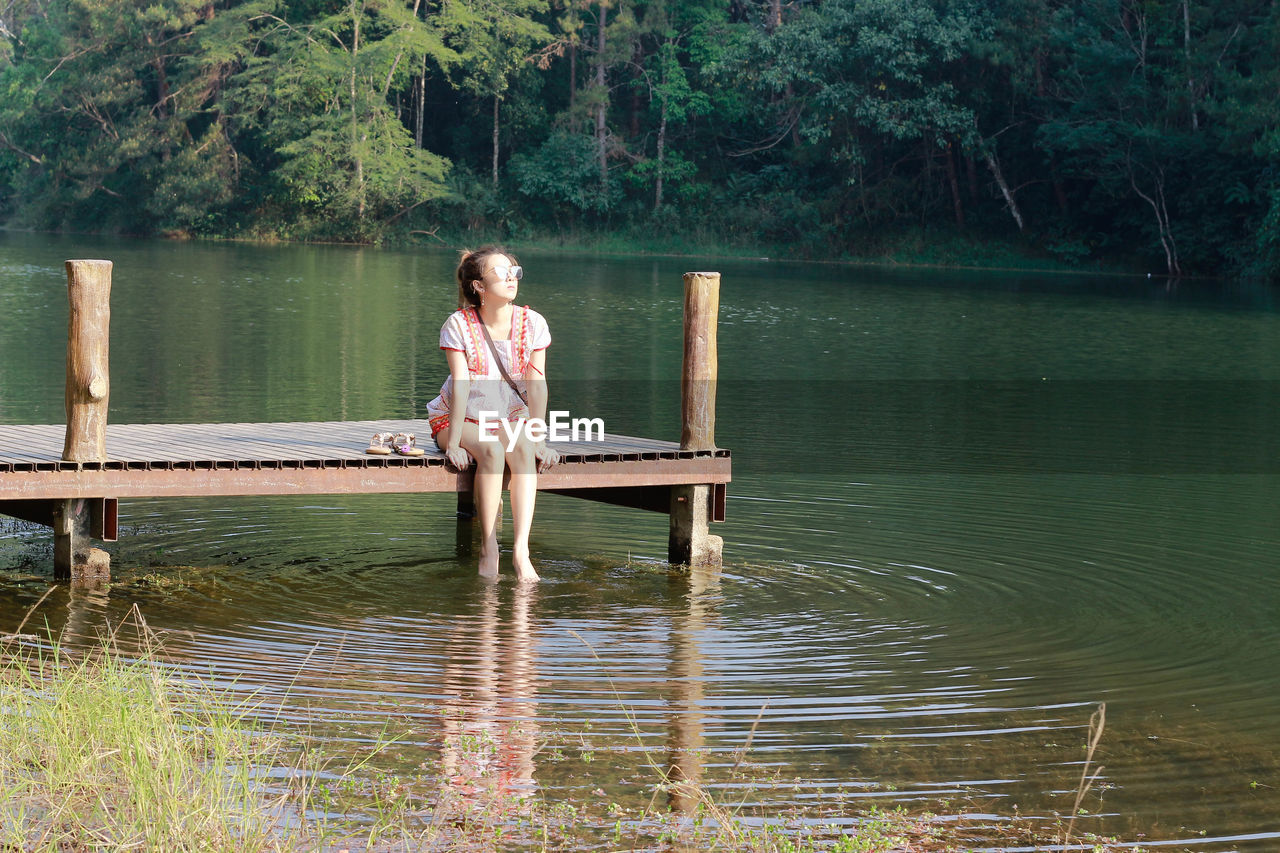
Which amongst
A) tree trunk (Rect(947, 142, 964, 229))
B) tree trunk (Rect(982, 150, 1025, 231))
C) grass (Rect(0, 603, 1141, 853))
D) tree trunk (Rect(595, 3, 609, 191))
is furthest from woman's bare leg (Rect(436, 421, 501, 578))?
tree trunk (Rect(595, 3, 609, 191))

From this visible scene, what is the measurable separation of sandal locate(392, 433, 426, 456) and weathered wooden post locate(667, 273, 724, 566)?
4.73 feet

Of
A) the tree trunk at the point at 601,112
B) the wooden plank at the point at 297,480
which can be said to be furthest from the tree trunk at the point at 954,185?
the wooden plank at the point at 297,480

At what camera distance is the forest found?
146 ft

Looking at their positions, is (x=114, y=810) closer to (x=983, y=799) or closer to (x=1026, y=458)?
(x=983, y=799)

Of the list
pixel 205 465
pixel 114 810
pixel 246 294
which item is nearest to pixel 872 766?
pixel 114 810

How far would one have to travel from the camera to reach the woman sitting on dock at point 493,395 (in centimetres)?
818

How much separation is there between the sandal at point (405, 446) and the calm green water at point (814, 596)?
652 millimetres

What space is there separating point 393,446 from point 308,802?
3.69m

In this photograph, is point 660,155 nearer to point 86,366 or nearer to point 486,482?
point 486,482

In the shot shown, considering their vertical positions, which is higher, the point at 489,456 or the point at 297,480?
the point at 489,456

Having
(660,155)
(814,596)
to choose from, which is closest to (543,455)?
(814,596)

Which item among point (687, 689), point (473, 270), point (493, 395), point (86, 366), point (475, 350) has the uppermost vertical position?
point (473, 270)

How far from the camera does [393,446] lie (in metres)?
8.35

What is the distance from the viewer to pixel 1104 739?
5.93 meters
